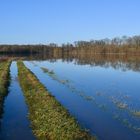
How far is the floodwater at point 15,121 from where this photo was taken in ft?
44.5

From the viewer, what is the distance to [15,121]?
52.5 ft

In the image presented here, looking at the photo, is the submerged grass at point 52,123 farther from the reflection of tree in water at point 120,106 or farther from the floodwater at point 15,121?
the reflection of tree in water at point 120,106

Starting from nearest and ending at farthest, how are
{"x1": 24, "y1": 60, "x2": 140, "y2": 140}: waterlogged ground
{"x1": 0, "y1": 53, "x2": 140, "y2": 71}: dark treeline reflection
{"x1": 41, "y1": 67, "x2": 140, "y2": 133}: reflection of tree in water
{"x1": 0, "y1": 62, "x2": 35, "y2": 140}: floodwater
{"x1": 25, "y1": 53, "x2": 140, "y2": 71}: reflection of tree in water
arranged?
{"x1": 0, "y1": 62, "x2": 35, "y2": 140}: floodwater → {"x1": 24, "y1": 60, "x2": 140, "y2": 140}: waterlogged ground → {"x1": 41, "y1": 67, "x2": 140, "y2": 133}: reflection of tree in water → {"x1": 25, "y1": 53, "x2": 140, "y2": 71}: reflection of tree in water → {"x1": 0, "y1": 53, "x2": 140, "y2": 71}: dark treeline reflection

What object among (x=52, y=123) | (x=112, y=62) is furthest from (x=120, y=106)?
(x=112, y=62)

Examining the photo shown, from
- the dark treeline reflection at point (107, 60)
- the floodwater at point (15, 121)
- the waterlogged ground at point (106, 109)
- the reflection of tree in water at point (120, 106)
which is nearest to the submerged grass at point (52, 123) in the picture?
the floodwater at point (15, 121)

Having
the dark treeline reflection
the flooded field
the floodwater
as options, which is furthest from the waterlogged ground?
the dark treeline reflection

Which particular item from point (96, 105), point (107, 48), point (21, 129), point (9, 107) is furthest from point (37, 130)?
point (107, 48)

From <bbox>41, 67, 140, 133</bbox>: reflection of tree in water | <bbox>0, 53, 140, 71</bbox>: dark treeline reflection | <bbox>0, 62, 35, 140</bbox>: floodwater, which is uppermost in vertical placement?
<bbox>0, 62, 35, 140</bbox>: floodwater

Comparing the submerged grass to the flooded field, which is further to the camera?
the flooded field

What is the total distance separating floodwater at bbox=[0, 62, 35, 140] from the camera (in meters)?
13.6

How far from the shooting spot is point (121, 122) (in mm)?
16125

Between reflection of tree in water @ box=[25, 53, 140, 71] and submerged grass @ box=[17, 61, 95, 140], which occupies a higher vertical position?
submerged grass @ box=[17, 61, 95, 140]

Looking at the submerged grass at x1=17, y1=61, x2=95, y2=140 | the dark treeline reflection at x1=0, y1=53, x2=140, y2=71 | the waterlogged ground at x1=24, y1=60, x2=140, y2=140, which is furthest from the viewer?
the dark treeline reflection at x1=0, y1=53, x2=140, y2=71

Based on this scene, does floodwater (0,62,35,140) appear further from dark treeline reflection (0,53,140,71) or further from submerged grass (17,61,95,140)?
dark treeline reflection (0,53,140,71)
